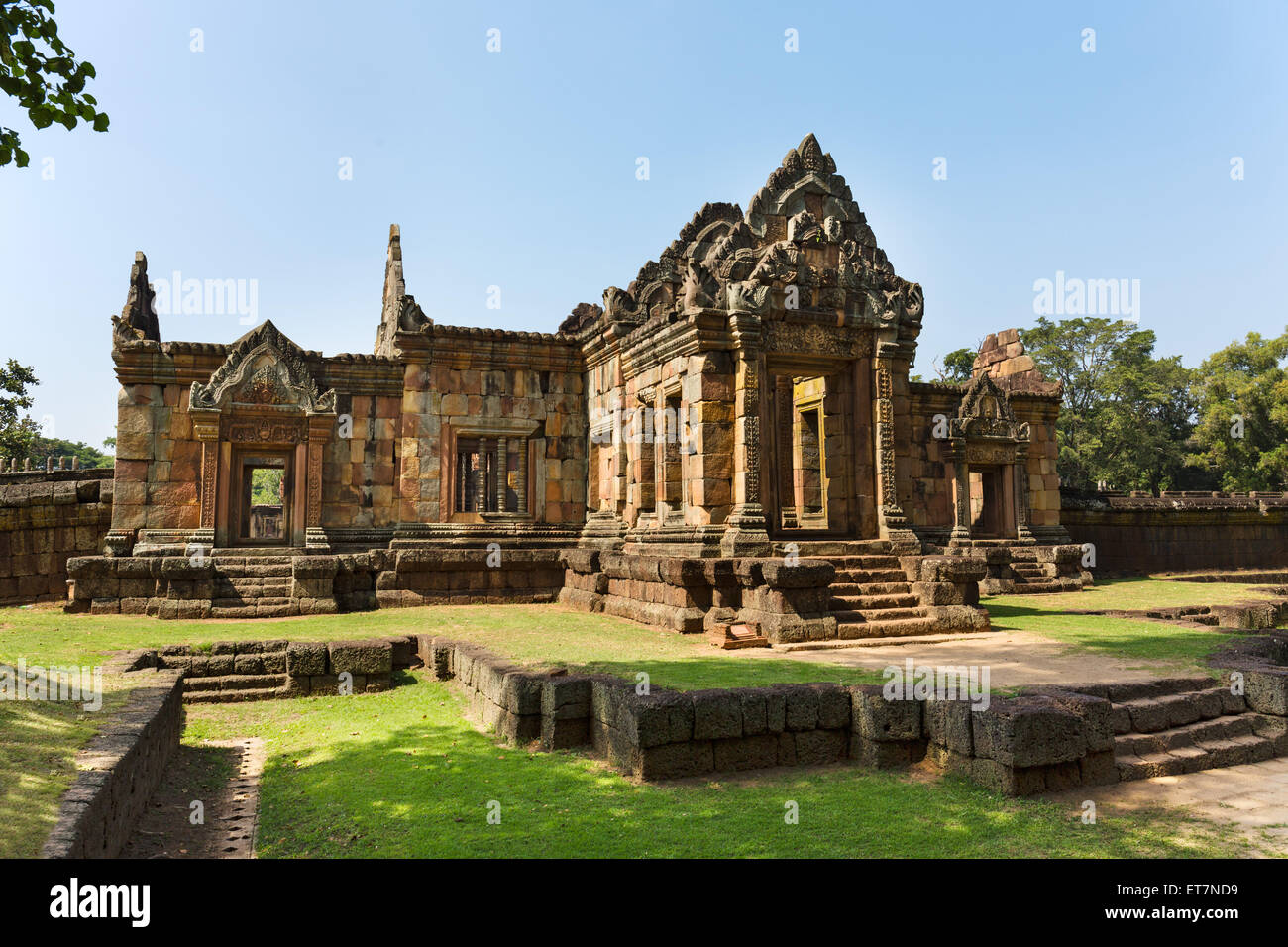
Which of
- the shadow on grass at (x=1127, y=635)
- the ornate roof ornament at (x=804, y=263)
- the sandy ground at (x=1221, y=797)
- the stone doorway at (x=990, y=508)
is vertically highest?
the ornate roof ornament at (x=804, y=263)

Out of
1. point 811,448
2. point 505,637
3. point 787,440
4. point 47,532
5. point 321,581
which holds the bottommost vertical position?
point 505,637

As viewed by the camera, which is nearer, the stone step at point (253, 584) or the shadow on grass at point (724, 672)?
the shadow on grass at point (724, 672)

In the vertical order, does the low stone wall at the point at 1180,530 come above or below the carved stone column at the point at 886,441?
below

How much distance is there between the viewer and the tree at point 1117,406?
3772 cm

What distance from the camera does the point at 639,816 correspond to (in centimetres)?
456

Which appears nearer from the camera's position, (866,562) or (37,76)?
(37,76)

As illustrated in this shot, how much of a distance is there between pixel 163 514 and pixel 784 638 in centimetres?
1037

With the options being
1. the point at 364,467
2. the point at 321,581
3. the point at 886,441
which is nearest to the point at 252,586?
→ the point at 321,581

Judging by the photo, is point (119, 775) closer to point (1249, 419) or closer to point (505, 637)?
point (505, 637)

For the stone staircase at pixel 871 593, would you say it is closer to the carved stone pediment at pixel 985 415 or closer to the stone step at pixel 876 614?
the stone step at pixel 876 614

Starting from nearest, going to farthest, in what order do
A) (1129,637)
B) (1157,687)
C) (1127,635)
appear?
(1157,687)
(1129,637)
(1127,635)

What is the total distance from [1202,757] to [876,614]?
4.78 metres

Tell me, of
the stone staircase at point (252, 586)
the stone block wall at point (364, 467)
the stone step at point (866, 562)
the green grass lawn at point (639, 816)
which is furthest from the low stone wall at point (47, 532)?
the stone step at point (866, 562)
